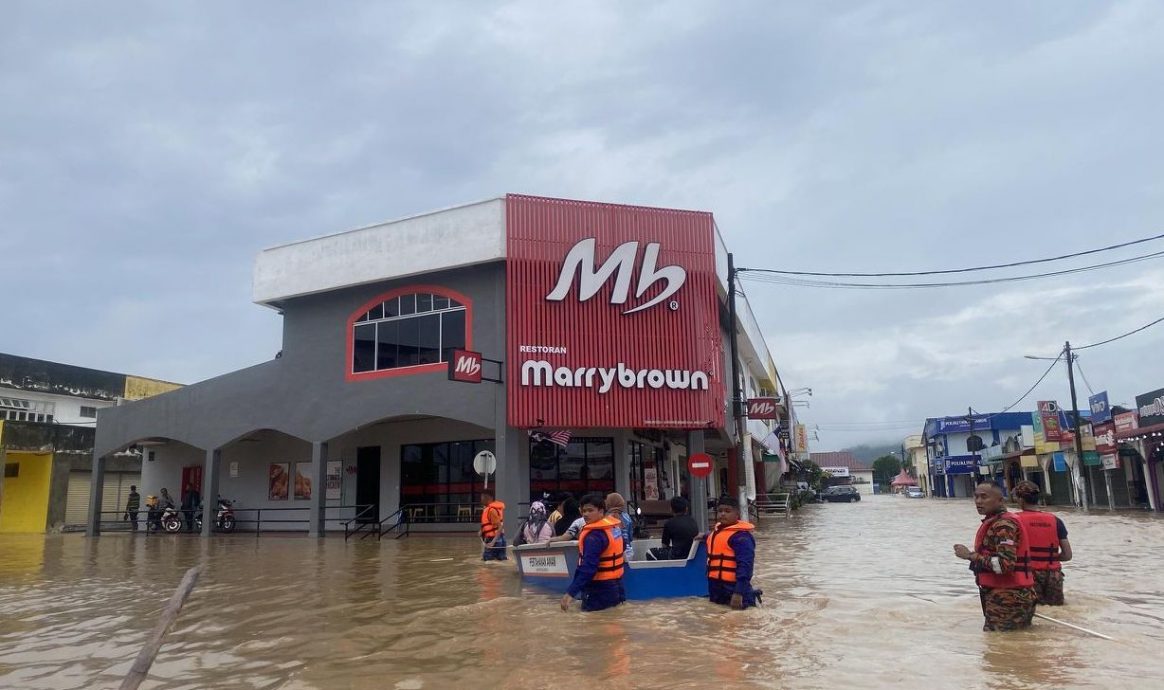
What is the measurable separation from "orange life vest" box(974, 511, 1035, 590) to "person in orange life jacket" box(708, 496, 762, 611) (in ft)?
6.63

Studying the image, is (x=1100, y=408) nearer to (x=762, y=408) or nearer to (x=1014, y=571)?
(x=762, y=408)

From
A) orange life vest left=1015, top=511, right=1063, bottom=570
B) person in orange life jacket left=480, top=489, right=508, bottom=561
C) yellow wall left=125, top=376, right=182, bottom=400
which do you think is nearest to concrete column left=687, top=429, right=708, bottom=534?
person in orange life jacket left=480, top=489, right=508, bottom=561

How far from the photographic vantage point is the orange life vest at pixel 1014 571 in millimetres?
6895

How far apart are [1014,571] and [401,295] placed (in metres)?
18.5

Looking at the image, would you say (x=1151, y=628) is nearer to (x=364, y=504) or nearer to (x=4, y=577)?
(x=4, y=577)

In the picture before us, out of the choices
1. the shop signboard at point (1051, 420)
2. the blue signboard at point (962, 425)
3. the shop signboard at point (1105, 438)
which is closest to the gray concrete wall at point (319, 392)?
the shop signboard at point (1105, 438)

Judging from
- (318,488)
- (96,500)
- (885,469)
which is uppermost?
(885,469)

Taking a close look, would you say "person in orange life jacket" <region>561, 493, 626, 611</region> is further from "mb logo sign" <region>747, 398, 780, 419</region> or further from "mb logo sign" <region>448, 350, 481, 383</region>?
"mb logo sign" <region>747, 398, 780, 419</region>

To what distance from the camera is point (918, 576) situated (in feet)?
41.2

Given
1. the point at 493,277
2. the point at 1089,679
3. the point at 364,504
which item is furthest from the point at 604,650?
the point at 364,504

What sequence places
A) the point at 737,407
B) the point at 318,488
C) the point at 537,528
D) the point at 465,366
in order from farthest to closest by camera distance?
the point at 318,488, the point at 737,407, the point at 465,366, the point at 537,528

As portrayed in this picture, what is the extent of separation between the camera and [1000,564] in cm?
690

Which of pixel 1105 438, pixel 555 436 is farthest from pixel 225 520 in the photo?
pixel 1105 438

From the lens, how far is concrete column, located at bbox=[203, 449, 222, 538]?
25047 millimetres
